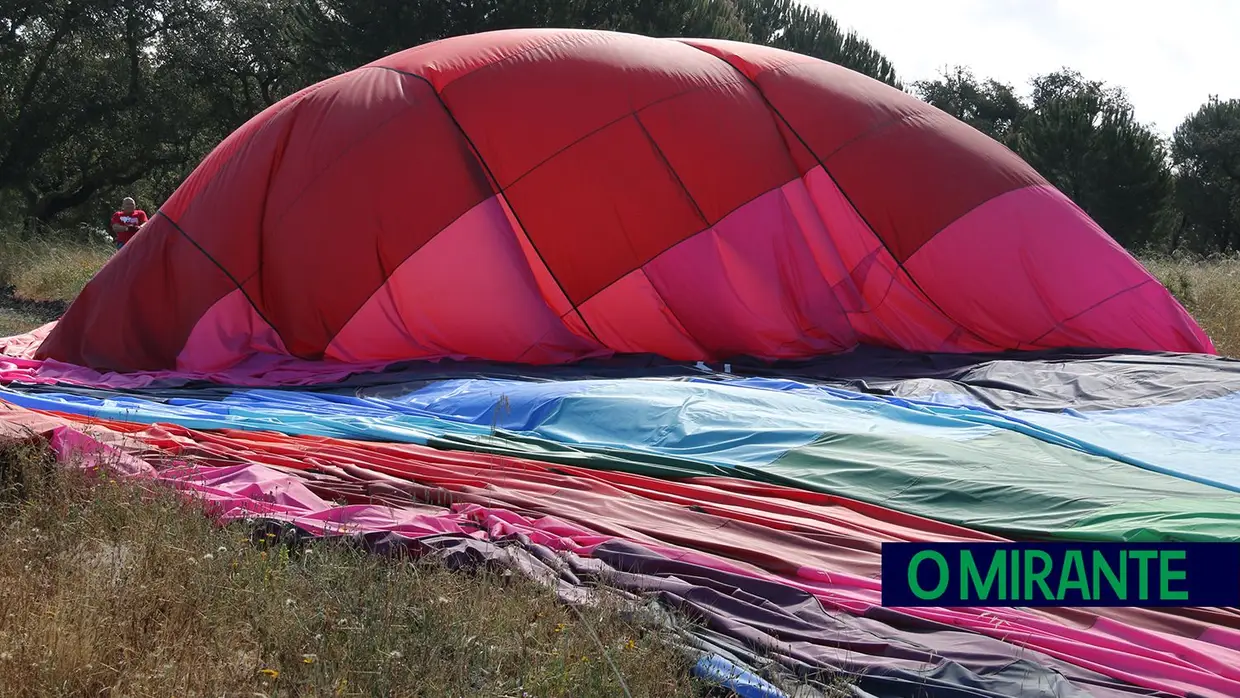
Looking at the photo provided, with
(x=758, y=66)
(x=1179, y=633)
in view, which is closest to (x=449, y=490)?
(x=1179, y=633)

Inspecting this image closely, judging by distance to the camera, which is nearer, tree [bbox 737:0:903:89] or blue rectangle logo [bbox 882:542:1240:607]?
blue rectangle logo [bbox 882:542:1240:607]

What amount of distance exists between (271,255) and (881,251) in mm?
3820

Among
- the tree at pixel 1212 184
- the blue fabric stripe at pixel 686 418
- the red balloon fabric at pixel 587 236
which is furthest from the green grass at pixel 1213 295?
the tree at pixel 1212 184

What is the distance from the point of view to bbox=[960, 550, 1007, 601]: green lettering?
4.57 ft

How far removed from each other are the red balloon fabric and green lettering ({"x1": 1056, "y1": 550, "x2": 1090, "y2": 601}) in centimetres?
568

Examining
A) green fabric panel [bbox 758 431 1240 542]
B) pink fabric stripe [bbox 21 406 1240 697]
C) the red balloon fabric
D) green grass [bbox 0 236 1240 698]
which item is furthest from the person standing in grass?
green fabric panel [bbox 758 431 1240 542]

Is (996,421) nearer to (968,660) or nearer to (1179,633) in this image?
(1179,633)

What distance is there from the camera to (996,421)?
201 inches

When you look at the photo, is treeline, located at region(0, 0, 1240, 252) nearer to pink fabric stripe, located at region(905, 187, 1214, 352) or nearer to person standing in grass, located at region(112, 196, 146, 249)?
person standing in grass, located at region(112, 196, 146, 249)

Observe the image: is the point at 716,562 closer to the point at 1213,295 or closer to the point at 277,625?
the point at 277,625

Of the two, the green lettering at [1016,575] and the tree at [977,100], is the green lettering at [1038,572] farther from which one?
the tree at [977,100]

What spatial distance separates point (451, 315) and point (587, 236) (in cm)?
97

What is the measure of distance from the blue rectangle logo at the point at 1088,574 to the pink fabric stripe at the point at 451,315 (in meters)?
5.65

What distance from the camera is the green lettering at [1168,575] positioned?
1354mm
